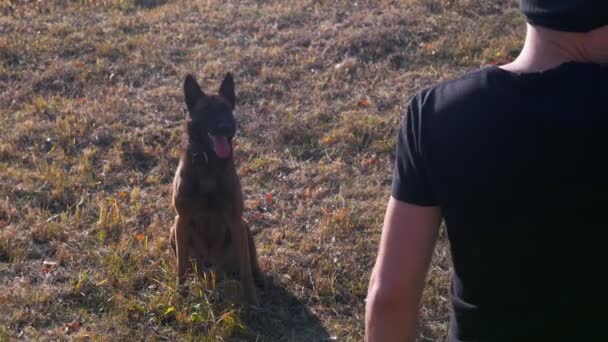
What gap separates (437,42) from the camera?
970 cm

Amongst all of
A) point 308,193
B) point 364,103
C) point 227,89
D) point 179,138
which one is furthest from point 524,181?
point 364,103

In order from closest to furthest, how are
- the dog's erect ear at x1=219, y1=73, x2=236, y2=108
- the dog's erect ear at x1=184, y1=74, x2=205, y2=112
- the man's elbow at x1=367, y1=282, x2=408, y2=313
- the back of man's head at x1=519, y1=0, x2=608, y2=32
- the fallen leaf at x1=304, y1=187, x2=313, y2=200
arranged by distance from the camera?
the back of man's head at x1=519, y1=0, x2=608, y2=32 < the man's elbow at x1=367, y1=282, x2=408, y2=313 < the dog's erect ear at x1=184, y1=74, x2=205, y2=112 < the dog's erect ear at x1=219, y1=73, x2=236, y2=108 < the fallen leaf at x1=304, y1=187, x2=313, y2=200

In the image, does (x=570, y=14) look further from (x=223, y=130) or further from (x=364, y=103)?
(x=364, y=103)

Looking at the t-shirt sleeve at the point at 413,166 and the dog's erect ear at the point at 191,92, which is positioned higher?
the t-shirt sleeve at the point at 413,166

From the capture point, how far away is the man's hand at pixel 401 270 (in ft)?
5.39

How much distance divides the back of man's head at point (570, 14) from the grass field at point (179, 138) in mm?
3507

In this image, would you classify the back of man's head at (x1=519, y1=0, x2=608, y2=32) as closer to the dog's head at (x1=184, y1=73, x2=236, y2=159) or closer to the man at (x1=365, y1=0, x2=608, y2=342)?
the man at (x1=365, y1=0, x2=608, y2=342)

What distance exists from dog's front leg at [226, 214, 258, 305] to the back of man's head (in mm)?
3822

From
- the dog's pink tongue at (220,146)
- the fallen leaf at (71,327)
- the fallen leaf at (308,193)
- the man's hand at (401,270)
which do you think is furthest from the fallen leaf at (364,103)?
the man's hand at (401,270)

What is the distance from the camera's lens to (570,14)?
1466 mm

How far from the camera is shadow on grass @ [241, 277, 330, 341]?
4.91 metres

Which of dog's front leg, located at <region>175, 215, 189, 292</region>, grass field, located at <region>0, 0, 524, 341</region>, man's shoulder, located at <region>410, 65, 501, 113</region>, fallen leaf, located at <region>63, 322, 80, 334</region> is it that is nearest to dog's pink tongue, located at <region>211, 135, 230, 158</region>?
dog's front leg, located at <region>175, 215, 189, 292</region>

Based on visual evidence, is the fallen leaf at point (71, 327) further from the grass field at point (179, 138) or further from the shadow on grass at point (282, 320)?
the shadow on grass at point (282, 320)

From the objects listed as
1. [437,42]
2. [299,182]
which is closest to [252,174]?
[299,182]
